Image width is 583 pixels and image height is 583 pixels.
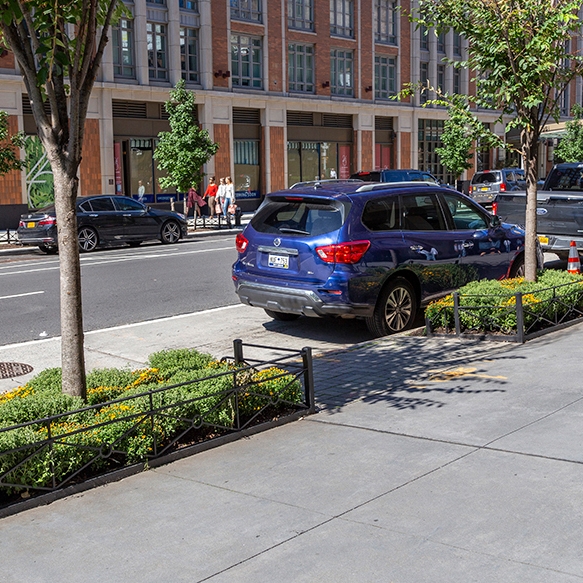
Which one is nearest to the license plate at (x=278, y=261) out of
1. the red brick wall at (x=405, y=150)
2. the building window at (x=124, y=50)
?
the building window at (x=124, y=50)

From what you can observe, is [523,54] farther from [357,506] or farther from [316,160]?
[316,160]

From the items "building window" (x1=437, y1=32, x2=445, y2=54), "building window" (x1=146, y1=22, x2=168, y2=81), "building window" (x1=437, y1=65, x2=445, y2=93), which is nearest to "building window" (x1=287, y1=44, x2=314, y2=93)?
"building window" (x1=146, y1=22, x2=168, y2=81)

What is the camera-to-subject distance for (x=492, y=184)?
35188mm

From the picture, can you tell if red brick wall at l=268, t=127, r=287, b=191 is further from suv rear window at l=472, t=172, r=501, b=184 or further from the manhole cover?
the manhole cover

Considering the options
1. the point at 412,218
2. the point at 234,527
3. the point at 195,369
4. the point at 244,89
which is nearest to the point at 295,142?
the point at 244,89

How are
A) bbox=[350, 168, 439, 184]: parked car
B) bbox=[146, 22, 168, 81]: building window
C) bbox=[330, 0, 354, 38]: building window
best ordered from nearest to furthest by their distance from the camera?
bbox=[350, 168, 439, 184]: parked car < bbox=[146, 22, 168, 81]: building window < bbox=[330, 0, 354, 38]: building window

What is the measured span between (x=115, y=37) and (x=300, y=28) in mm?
10972

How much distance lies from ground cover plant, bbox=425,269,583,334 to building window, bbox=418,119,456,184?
1614 inches

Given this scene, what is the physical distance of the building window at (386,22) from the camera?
47406 millimetres

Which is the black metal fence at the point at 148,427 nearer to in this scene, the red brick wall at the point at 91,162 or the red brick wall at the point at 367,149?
the red brick wall at the point at 91,162

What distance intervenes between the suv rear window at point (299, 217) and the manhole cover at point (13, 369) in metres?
3.18

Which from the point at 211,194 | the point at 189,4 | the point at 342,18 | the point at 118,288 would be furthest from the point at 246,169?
the point at 118,288

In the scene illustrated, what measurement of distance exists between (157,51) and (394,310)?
29344 mm

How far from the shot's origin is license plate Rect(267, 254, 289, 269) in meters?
10.1
